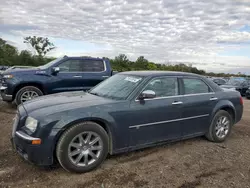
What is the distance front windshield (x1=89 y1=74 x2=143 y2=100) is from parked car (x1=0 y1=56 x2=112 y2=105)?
375 cm

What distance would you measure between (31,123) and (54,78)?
4.96m

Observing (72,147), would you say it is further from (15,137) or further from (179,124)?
(179,124)

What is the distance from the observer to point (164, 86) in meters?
4.64

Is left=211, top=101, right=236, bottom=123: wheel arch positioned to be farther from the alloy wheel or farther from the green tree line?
the green tree line

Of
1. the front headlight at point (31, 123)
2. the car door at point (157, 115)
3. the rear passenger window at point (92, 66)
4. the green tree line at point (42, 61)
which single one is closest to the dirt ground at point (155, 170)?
the car door at point (157, 115)

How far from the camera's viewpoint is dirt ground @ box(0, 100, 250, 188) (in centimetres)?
343

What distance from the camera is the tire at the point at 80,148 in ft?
11.3

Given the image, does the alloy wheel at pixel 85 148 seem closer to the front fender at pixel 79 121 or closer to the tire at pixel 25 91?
the front fender at pixel 79 121

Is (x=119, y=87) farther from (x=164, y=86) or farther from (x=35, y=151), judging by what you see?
(x=35, y=151)

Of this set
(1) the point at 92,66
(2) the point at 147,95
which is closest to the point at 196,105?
(2) the point at 147,95

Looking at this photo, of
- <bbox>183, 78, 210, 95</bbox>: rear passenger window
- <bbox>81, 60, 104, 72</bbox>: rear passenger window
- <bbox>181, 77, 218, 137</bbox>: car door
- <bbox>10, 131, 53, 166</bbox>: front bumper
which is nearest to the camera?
<bbox>10, 131, 53, 166</bbox>: front bumper

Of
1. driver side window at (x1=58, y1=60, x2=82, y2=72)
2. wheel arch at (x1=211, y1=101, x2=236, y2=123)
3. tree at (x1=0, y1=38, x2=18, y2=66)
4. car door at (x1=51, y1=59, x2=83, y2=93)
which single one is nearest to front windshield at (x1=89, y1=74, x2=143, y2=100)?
wheel arch at (x1=211, y1=101, x2=236, y2=123)

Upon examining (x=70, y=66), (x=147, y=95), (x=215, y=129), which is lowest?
(x=215, y=129)

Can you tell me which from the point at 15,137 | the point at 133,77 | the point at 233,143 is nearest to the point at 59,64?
the point at 133,77
